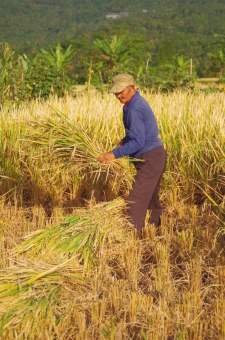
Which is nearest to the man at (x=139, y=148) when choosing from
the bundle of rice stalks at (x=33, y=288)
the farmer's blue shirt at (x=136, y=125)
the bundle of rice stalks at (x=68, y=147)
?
the farmer's blue shirt at (x=136, y=125)

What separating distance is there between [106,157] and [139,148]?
0.79ft

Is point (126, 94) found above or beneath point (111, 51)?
beneath

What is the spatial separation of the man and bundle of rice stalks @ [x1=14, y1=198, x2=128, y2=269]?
0.44ft

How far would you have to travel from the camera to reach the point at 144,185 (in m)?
3.59

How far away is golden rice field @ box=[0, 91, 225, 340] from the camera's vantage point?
243 centimetres

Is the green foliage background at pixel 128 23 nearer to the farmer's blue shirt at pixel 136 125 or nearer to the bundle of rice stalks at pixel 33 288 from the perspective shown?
the farmer's blue shirt at pixel 136 125

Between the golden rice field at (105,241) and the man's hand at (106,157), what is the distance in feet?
0.35

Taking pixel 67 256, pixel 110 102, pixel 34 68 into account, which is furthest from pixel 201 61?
pixel 67 256

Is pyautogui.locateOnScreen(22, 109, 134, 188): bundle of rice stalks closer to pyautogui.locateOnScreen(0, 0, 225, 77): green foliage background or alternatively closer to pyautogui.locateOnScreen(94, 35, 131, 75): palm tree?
pyautogui.locateOnScreen(94, 35, 131, 75): palm tree

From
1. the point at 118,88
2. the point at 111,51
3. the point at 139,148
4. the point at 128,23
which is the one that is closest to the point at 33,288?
the point at 139,148

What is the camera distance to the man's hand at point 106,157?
3385 millimetres

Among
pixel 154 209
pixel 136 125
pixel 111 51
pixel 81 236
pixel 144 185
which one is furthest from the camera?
pixel 111 51

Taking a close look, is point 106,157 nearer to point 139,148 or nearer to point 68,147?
point 139,148

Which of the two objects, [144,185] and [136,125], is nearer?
[136,125]
